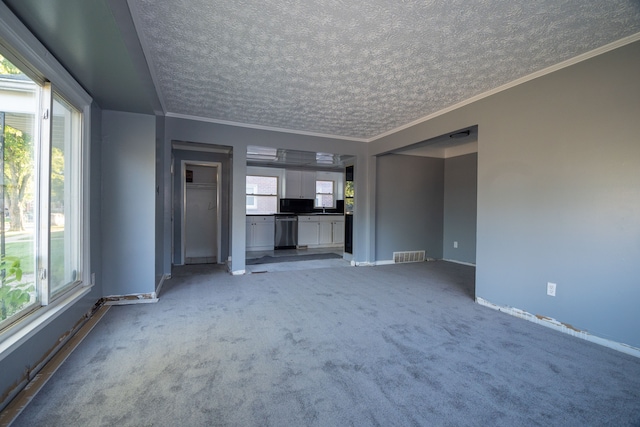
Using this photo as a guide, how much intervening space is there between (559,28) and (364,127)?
282 centimetres

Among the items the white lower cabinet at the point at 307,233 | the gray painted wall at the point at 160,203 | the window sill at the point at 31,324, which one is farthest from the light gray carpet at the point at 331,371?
the white lower cabinet at the point at 307,233

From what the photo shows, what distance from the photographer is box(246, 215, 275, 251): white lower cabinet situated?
6797 mm

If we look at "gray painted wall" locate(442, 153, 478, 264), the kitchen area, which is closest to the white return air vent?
"gray painted wall" locate(442, 153, 478, 264)

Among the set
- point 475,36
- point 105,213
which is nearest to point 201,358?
point 105,213

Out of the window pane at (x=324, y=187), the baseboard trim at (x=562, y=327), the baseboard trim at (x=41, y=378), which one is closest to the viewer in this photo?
the baseboard trim at (x=41, y=378)

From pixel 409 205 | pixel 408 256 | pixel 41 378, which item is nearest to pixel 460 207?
pixel 409 205

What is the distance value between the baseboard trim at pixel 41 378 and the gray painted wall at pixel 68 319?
58 mm

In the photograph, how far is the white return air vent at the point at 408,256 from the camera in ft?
18.6

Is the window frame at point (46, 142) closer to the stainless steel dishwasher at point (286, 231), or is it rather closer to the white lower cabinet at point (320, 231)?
the stainless steel dishwasher at point (286, 231)

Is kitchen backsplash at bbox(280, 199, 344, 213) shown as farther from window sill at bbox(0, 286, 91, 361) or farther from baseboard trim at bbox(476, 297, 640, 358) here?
window sill at bbox(0, 286, 91, 361)

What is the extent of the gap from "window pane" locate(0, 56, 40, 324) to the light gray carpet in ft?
1.93

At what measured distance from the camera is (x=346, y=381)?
171cm

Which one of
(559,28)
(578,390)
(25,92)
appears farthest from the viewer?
(559,28)

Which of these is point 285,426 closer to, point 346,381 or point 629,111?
point 346,381
